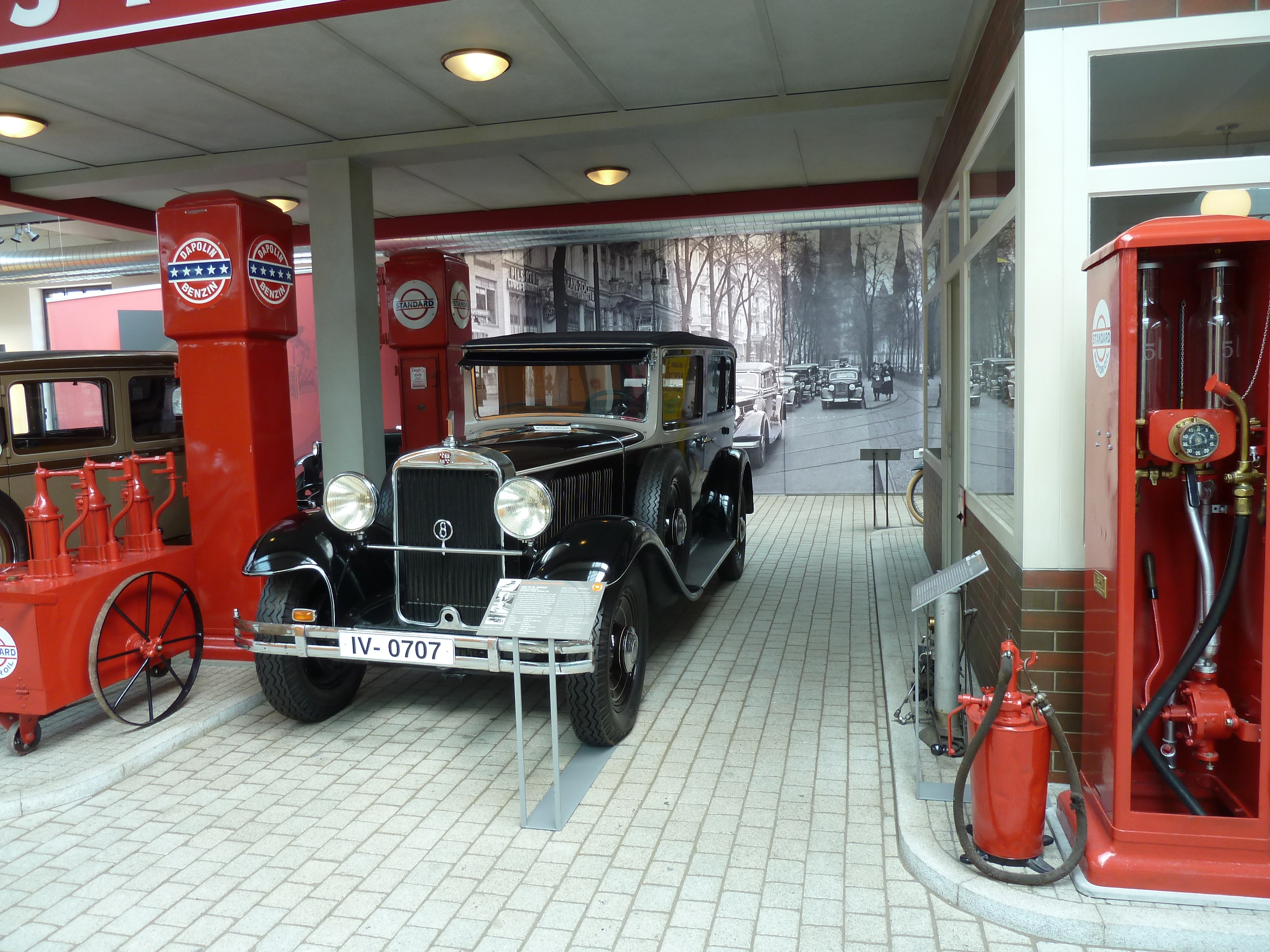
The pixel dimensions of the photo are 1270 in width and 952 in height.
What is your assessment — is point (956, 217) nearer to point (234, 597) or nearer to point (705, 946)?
point (705, 946)

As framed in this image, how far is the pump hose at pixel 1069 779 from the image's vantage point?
2.46m

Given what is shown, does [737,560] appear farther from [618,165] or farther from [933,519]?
[618,165]

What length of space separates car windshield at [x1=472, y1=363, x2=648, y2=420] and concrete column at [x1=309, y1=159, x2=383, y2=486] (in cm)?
189

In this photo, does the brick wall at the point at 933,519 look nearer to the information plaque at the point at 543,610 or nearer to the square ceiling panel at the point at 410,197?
the information plaque at the point at 543,610

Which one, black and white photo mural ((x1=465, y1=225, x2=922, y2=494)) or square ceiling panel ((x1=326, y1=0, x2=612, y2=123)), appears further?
black and white photo mural ((x1=465, y1=225, x2=922, y2=494))

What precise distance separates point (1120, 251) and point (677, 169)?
5874mm

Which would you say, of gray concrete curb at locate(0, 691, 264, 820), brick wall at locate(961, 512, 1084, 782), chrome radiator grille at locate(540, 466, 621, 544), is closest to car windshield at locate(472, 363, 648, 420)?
chrome radiator grille at locate(540, 466, 621, 544)

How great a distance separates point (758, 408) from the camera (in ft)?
36.4

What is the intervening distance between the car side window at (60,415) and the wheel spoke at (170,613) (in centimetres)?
302

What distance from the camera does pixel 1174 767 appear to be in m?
2.67

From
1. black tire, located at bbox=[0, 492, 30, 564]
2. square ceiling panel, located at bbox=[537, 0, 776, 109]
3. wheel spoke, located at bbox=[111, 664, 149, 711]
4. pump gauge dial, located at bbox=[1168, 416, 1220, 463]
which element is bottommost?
wheel spoke, located at bbox=[111, 664, 149, 711]

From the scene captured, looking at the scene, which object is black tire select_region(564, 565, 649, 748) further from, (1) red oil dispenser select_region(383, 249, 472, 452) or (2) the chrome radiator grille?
(1) red oil dispenser select_region(383, 249, 472, 452)

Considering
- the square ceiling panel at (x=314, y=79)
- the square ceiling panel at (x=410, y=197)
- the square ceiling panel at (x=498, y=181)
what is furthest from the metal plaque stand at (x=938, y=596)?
the square ceiling panel at (x=410, y=197)

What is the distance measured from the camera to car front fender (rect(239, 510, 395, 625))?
373 cm
